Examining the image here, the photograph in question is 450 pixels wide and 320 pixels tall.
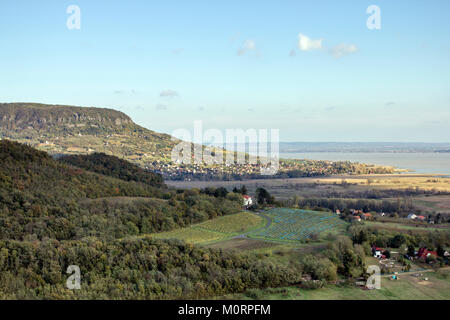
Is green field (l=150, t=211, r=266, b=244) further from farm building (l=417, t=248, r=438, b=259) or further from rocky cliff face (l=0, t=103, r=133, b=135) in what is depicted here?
rocky cliff face (l=0, t=103, r=133, b=135)

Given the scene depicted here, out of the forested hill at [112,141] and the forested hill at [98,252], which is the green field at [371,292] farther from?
the forested hill at [112,141]

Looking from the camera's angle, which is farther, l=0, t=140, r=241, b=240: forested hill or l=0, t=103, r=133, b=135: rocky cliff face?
l=0, t=103, r=133, b=135: rocky cliff face

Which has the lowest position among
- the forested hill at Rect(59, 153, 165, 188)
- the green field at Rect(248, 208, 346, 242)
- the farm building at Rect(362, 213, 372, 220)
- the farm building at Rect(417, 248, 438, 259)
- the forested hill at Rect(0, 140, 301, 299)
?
the green field at Rect(248, 208, 346, 242)

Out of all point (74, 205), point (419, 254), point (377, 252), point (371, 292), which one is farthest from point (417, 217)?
point (74, 205)

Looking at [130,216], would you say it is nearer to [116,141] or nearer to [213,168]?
[213,168]

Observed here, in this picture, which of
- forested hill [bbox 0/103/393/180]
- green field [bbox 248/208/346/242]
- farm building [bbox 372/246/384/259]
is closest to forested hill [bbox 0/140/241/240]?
green field [bbox 248/208/346/242]

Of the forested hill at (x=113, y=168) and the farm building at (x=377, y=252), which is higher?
the forested hill at (x=113, y=168)

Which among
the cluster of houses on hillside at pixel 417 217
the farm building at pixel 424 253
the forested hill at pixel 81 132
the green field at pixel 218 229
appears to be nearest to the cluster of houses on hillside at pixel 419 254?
the farm building at pixel 424 253
